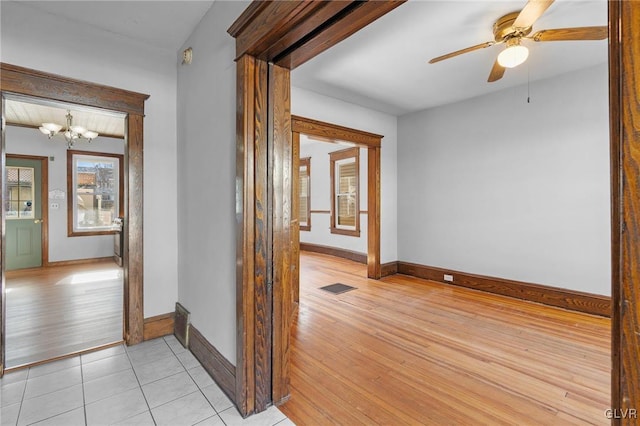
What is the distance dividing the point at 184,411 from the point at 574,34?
3666mm

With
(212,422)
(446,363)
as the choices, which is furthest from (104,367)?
(446,363)

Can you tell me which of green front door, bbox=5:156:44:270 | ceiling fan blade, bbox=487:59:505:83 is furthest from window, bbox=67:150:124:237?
ceiling fan blade, bbox=487:59:505:83

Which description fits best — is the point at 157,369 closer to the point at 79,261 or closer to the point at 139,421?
the point at 139,421

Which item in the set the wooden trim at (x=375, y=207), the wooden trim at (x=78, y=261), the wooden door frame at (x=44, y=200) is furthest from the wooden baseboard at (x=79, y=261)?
the wooden trim at (x=375, y=207)

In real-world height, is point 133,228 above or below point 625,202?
below

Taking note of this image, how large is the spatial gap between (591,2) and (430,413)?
3119mm

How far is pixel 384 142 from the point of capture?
5012 millimetres

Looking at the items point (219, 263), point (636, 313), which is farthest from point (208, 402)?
point (636, 313)

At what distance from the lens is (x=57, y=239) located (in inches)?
226

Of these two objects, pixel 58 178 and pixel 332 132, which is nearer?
pixel 332 132

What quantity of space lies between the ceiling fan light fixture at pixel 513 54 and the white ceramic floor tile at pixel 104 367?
388 cm

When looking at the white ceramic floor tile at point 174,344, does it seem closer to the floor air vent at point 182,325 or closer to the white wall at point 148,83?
the floor air vent at point 182,325

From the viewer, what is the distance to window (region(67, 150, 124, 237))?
5.93m

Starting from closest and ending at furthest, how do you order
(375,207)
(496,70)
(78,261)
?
(496,70), (375,207), (78,261)
